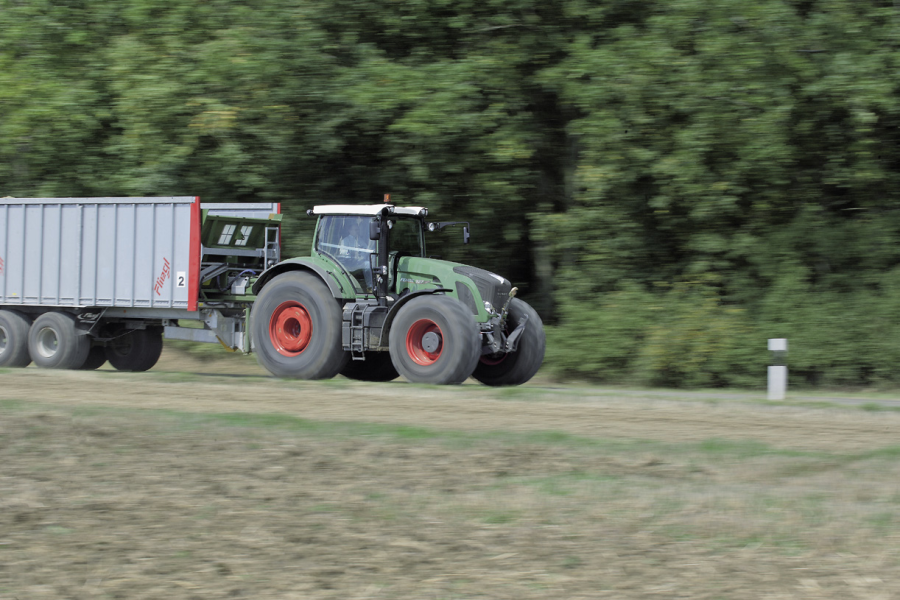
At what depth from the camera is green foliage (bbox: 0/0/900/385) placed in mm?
15008

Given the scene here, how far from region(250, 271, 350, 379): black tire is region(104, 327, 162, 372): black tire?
3.15m

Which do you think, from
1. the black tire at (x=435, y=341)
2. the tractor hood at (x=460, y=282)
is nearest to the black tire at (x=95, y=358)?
the tractor hood at (x=460, y=282)

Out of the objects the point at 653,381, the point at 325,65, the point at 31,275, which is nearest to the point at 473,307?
the point at 653,381

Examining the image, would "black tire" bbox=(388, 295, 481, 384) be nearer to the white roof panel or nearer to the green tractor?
the green tractor

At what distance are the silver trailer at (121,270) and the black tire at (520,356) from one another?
3541mm

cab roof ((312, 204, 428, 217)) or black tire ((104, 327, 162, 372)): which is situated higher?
cab roof ((312, 204, 428, 217))

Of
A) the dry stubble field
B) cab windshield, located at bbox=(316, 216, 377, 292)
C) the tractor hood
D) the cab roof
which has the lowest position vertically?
the dry stubble field

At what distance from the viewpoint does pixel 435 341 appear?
12.9 m

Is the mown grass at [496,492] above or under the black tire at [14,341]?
under

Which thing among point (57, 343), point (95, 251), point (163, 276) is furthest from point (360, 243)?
point (57, 343)

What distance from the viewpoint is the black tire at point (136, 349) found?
16.5 meters

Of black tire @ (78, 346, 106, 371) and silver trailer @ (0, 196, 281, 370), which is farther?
black tire @ (78, 346, 106, 371)

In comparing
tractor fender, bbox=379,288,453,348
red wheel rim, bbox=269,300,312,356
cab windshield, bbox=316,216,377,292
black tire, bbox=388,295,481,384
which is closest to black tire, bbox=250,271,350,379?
red wheel rim, bbox=269,300,312,356

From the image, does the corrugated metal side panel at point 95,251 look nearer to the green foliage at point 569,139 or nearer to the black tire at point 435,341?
the green foliage at point 569,139
